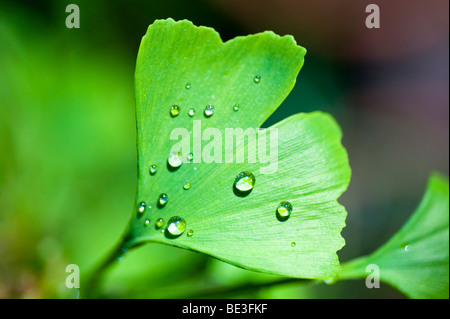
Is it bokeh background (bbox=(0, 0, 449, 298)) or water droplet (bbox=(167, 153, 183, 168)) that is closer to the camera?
water droplet (bbox=(167, 153, 183, 168))

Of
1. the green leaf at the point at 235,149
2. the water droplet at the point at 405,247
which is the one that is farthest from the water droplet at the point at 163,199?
the water droplet at the point at 405,247

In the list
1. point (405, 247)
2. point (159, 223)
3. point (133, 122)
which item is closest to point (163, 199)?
point (159, 223)

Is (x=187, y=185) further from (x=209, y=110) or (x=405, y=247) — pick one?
(x=405, y=247)

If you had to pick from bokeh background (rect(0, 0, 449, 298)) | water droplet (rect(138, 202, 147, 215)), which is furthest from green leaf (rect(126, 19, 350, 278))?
bokeh background (rect(0, 0, 449, 298))

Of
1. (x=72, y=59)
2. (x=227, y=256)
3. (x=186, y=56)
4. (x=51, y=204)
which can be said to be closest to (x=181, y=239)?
(x=227, y=256)

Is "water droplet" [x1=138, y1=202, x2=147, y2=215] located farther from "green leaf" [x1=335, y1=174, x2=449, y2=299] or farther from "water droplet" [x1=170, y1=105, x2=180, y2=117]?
"green leaf" [x1=335, y1=174, x2=449, y2=299]
